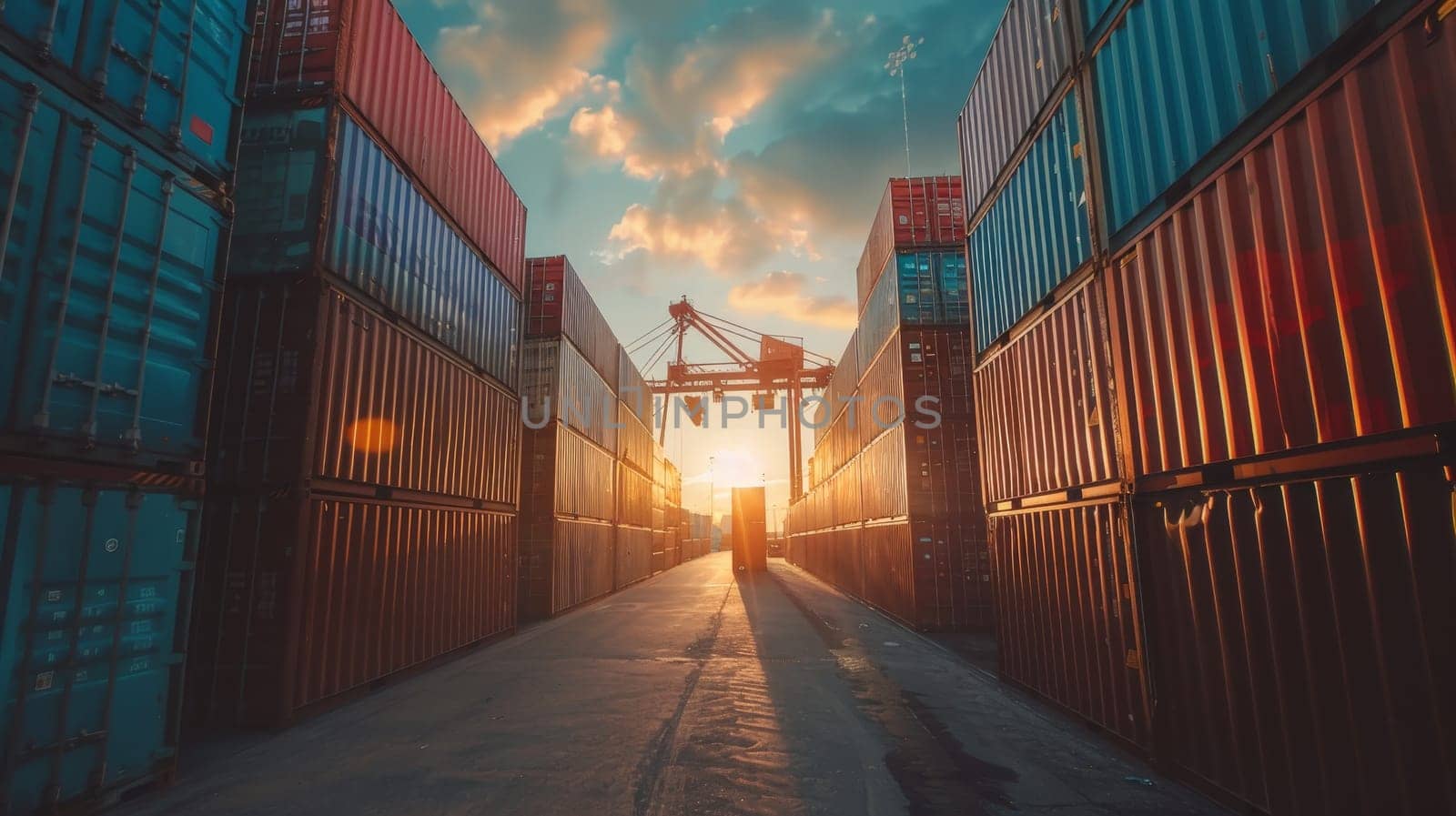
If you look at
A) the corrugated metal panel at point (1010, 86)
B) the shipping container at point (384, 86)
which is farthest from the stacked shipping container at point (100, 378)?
the corrugated metal panel at point (1010, 86)

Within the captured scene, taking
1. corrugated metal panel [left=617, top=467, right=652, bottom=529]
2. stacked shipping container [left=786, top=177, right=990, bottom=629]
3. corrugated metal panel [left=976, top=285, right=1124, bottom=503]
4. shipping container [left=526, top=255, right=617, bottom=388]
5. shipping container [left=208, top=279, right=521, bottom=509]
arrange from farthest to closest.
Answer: corrugated metal panel [left=617, top=467, right=652, bottom=529] < shipping container [left=526, top=255, right=617, bottom=388] < stacked shipping container [left=786, top=177, right=990, bottom=629] < shipping container [left=208, top=279, right=521, bottom=509] < corrugated metal panel [left=976, top=285, right=1124, bottom=503]

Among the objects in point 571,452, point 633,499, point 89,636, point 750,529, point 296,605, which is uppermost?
point 571,452

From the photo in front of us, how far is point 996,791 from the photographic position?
560 cm

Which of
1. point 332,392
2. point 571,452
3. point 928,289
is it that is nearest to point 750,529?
point 571,452

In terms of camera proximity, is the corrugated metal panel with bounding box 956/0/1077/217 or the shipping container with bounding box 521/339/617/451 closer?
the corrugated metal panel with bounding box 956/0/1077/217

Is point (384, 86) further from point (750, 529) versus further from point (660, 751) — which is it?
point (750, 529)

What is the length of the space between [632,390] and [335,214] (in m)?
21.8

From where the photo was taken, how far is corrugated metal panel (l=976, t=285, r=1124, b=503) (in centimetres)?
712

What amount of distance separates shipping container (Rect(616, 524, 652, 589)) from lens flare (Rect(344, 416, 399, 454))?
17354 millimetres

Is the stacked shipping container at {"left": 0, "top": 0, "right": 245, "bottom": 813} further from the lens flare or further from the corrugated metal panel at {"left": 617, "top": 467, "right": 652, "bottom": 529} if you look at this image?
the corrugated metal panel at {"left": 617, "top": 467, "right": 652, "bottom": 529}

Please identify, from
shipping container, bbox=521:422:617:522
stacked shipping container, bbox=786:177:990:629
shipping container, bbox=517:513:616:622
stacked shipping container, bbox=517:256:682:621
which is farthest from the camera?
shipping container, bbox=521:422:617:522

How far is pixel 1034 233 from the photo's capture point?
890cm

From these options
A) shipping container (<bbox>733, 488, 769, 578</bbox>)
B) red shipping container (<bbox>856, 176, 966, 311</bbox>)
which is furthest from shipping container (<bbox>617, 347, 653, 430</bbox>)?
red shipping container (<bbox>856, 176, 966, 311</bbox>)

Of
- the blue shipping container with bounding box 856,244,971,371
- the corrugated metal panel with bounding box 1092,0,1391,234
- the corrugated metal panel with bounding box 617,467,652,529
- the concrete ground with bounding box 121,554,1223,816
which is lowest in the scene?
the concrete ground with bounding box 121,554,1223,816
